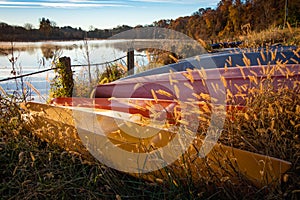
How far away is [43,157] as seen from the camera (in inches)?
88.2

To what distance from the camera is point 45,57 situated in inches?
178

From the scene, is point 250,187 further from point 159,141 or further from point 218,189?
point 159,141

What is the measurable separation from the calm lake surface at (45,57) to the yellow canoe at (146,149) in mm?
1206

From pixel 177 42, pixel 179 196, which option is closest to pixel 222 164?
pixel 179 196

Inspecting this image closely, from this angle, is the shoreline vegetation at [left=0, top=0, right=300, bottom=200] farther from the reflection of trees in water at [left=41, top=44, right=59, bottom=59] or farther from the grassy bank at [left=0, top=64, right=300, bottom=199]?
the reflection of trees in water at [left=41, top=44, right=59, bottom=59]

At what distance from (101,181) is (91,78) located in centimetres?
466

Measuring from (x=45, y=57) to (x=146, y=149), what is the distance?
126 inches

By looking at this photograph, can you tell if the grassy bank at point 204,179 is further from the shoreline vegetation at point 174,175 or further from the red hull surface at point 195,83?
the red hull surface at point 195,83

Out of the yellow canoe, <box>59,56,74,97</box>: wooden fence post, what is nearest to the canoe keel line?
the yellow canoe

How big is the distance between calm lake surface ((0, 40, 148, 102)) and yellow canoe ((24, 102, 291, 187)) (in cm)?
121

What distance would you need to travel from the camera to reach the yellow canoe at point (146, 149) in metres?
1.69

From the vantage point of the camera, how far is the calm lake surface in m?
3.85

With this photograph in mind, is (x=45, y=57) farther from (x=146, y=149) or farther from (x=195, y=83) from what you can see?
(x=146, y=149)

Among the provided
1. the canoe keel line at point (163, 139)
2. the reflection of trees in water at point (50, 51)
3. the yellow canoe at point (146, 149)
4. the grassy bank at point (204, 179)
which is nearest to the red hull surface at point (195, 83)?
the canoe keel line at point (163, 139)
